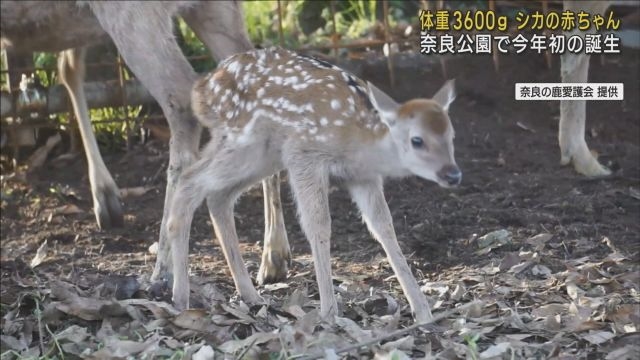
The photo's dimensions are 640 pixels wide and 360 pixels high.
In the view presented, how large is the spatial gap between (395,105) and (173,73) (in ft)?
6.55

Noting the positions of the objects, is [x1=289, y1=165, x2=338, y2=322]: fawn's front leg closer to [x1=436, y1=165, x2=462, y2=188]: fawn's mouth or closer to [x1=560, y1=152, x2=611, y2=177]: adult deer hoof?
[x1=436, y1=165, x2=462, y2=188]: fawn's mouth

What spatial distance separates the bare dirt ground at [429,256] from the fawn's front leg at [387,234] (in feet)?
0.38

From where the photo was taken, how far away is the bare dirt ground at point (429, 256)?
5367 mm

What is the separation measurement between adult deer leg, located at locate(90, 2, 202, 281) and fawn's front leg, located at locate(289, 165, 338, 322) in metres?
1.23

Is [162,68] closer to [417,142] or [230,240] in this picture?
[230,240]

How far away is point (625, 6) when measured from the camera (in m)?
10.9

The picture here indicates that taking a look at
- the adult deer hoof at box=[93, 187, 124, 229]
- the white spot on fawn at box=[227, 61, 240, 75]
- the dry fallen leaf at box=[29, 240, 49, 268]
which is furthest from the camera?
the adult deer hoof at box=[93, 187, 124, 229]

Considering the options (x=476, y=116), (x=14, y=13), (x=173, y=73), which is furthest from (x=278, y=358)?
(x=476, y=116)

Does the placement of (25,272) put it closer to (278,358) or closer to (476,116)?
(278,358)

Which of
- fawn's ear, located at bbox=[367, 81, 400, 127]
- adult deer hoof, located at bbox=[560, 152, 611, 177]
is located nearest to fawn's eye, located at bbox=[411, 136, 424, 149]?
fawn's ear, located at bbox=[367, 81, 400, 127]

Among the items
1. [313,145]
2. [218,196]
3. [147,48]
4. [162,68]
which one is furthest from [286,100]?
[147,48]

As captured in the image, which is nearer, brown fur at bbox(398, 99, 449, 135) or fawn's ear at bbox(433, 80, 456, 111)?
brown fur at bbox(398, 99, 449, 135)

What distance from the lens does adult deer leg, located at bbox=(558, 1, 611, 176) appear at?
884cm

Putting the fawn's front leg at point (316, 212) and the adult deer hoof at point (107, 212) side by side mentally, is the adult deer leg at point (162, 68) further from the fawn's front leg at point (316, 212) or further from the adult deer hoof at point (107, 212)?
the adult deer hoof at point (107, 212)
